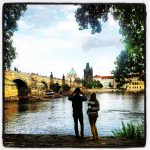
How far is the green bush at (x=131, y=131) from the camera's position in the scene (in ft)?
13.4

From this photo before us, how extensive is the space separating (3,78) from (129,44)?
87cm

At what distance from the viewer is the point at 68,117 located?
412 centimetres

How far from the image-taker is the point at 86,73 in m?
4.16

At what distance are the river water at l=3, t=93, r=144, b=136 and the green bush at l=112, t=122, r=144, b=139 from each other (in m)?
0.03

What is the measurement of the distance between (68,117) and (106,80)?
0.36 metres

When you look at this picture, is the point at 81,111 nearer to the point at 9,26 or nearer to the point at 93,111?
the point at 93,111

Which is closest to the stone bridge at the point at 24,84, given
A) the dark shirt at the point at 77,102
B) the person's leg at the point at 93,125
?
the dark shirt at the point at 77,102

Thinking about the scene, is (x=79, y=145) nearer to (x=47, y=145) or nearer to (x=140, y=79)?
(x=47, y=145)

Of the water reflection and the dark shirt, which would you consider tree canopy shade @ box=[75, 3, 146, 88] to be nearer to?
the dark shirt

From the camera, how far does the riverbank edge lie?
160 inches

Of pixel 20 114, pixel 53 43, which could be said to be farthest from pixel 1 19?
pixel 20 114

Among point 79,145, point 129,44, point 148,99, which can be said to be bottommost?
point 79,145

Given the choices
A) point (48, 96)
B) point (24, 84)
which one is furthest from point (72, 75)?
point (24, 84)

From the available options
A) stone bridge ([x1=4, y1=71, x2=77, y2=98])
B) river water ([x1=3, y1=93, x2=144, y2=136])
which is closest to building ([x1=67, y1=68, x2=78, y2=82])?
stone bridge ([x1=4, y1=71, x2=77, y2=98])
